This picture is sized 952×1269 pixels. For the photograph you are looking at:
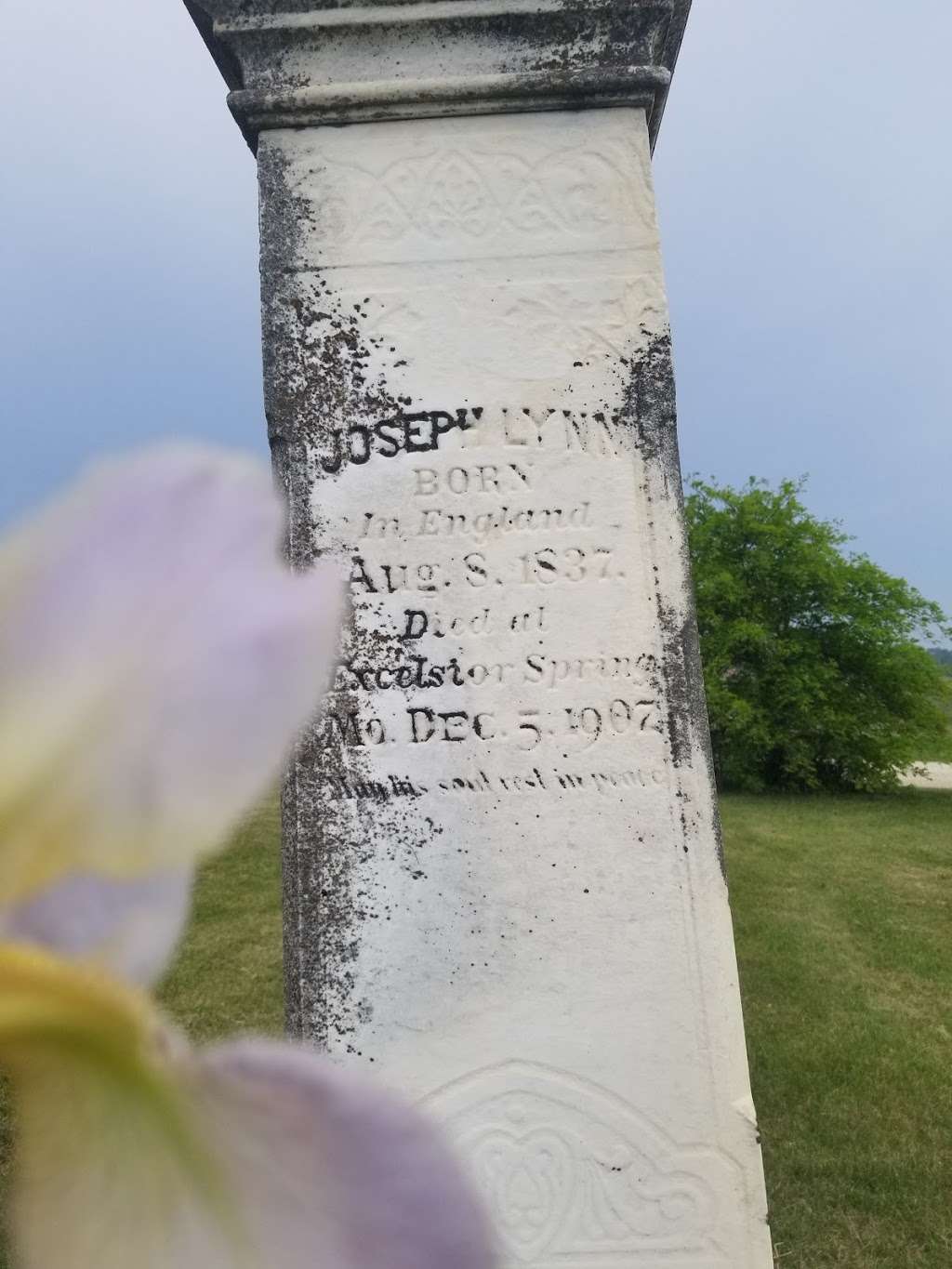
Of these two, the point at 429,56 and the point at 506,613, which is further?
the point at 429,56

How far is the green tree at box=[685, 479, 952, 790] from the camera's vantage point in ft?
36.6

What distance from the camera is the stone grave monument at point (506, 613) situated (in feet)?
6.56

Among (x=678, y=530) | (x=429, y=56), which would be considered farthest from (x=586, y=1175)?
(x=429, y=56)

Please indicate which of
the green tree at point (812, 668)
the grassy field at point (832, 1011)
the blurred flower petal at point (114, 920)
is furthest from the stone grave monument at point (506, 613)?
the green tree at point (812, 668)

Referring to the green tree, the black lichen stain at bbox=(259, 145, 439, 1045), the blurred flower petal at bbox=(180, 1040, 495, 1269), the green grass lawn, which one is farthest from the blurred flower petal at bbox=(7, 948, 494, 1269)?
the green tree

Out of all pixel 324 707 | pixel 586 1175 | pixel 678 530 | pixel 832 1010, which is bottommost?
pixel 832 1010

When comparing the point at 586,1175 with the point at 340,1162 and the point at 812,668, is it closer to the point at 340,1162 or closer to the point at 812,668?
the point at 340,1162

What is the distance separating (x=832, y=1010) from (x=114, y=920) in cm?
483

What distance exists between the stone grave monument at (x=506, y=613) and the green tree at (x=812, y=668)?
913 cm

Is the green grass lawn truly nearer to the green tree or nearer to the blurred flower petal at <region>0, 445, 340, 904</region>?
the blurred flower petal at <region>0, 445, 340, 904</region>

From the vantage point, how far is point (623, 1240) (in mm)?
1933

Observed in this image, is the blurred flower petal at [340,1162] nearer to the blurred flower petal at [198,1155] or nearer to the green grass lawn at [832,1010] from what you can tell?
the blurred flower petal at [198,1155]

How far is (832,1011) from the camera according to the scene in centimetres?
432

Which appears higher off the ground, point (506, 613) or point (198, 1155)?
point (506, 613)
